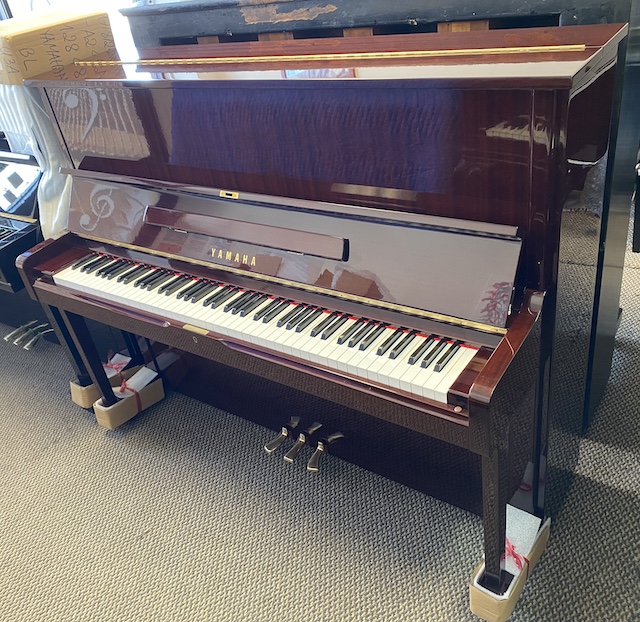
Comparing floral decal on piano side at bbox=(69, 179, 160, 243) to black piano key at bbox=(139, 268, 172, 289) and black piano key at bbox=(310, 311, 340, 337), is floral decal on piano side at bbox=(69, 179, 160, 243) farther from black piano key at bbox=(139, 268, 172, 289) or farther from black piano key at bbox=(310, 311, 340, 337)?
black piano key at bbox=(310, 311, 340, 337)

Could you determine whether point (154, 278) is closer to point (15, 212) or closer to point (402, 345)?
point (402, 345)

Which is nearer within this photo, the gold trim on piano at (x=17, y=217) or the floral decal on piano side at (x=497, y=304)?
the floral decal on piano side at (x=497, y=304)

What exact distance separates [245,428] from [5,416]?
0.89 meters

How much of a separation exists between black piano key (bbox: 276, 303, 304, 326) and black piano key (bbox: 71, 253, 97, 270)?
0.69 m

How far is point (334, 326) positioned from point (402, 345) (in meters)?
0.16

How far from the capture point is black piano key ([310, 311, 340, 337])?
1162 millimetres

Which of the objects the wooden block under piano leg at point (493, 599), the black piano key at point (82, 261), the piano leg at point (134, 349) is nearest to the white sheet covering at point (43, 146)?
the black piano key at point (82, 261)

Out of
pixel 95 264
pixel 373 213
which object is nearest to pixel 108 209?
pixel 95 264

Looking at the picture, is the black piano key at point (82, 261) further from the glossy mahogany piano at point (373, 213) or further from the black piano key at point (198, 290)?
the black piano key at point (198, 290)

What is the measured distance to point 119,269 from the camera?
154 centimetres

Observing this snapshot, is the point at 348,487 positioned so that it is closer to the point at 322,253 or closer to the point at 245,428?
the point at 245,428

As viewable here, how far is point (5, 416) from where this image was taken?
2049 mm

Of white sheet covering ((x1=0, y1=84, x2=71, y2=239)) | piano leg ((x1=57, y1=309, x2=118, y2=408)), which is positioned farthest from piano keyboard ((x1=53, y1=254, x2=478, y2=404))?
white sheet covering ((x1=0, y1=84, x2=71, y2=239))

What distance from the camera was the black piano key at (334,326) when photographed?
115 centimetres
